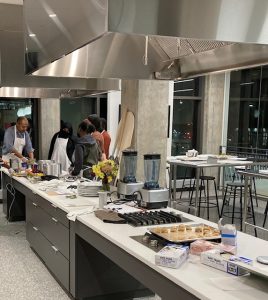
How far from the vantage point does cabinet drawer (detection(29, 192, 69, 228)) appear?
10.6 ft

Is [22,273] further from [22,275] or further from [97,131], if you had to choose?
[97,131]

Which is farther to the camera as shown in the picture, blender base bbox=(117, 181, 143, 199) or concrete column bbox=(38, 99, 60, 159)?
concrete column bbox=(38, 99, 60, 159)

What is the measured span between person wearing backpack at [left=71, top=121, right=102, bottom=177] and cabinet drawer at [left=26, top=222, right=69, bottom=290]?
0.91 meters

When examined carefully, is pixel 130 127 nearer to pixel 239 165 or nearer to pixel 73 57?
pixel 239 165

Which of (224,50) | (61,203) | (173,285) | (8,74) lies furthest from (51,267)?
(224,50)

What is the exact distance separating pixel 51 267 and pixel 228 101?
6.33m

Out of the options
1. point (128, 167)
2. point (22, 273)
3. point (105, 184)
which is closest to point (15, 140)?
point (22, 273)

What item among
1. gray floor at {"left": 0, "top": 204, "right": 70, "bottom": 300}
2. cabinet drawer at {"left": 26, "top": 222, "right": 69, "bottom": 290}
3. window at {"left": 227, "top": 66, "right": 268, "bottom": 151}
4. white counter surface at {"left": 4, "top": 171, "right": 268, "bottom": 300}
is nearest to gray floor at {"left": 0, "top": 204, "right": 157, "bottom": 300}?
gray floor at {"left": 0, "top": 204, "right": 70, "bottom": 300}

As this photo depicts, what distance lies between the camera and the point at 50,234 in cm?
368

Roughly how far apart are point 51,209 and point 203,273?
2.07m

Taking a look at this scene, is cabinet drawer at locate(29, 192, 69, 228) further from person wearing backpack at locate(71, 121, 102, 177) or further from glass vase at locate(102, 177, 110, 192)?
person wearing backpack at locate(71, 121, 102, 177)

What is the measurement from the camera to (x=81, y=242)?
3.04 m

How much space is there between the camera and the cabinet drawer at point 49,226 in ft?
10.8

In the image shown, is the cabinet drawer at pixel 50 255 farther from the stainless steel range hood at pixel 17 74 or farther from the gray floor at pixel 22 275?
the stainless steel range hood at pixel 17 74
